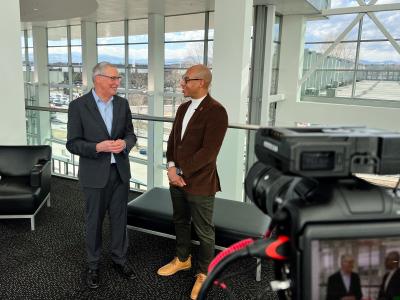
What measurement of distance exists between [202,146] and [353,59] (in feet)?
38.1

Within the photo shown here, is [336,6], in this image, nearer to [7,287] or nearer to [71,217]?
[71,217]

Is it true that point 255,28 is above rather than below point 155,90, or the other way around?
above

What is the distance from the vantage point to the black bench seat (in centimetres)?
279

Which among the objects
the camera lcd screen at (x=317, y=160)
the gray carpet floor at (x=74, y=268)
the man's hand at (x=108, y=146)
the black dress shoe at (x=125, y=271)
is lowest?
the gray carpet floor at (x=74, y=268)

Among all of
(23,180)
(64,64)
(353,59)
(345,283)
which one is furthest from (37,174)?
(64,64)

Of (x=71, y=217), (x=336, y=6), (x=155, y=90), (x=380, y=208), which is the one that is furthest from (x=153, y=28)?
(x=380, y=208)

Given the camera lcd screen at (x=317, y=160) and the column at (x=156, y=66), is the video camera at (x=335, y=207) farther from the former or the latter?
the column at (x=156, y=66)

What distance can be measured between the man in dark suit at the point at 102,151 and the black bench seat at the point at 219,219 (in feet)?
1.37

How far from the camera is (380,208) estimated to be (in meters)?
0.75

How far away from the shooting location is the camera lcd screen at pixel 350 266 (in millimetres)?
730

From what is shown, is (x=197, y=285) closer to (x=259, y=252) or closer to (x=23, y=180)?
(x=259, y=252)

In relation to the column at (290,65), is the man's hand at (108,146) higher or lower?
lower

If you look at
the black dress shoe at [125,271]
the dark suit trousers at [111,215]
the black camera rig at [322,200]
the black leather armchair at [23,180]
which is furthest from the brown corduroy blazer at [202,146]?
the black leather armchair at [23,180]

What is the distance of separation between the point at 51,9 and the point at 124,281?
952cm
